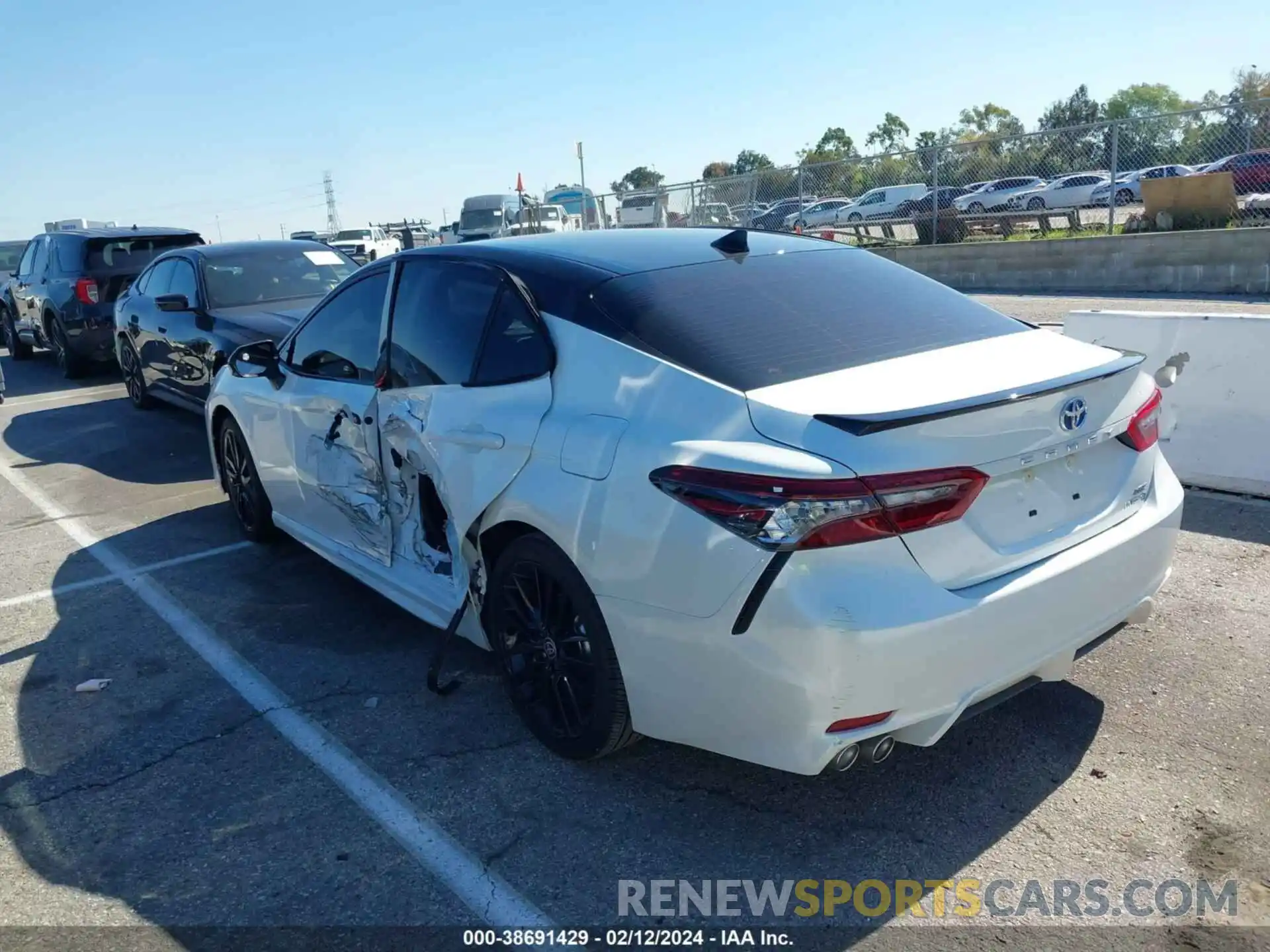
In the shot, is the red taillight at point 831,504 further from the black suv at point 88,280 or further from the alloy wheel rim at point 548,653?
the black suv at point 88,280

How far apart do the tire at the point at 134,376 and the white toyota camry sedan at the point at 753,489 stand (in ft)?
24.2

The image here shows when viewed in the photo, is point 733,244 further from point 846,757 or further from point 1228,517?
point 1228,517

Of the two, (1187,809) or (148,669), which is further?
(148,669)

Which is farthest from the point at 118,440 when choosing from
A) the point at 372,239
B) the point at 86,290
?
the point at 372,239

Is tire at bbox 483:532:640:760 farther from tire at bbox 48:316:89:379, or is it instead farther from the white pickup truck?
the white pickup truck

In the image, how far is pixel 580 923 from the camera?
2.79 m

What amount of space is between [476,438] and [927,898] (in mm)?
2028

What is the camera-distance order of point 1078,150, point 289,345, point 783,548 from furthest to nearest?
point 1078,150 → point 289,345 → point 783,548

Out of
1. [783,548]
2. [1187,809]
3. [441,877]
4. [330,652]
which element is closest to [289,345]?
[330,652]

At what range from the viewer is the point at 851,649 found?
2.64m

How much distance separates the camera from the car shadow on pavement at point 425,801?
9.75 feet

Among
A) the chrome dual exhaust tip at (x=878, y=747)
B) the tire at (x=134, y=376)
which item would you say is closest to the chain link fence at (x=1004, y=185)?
the tire at (x=134, y=376)

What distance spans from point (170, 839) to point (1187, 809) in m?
3.09

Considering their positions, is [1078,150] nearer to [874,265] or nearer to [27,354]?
[874,265]
